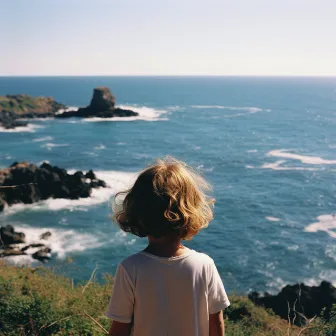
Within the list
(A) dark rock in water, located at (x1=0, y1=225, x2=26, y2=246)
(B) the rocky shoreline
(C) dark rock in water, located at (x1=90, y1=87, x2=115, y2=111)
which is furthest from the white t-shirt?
(C) dark rock in water, located at (x1=90, y1=87, x2=115, y2=111)

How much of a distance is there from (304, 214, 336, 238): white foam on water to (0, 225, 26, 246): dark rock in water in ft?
61.5

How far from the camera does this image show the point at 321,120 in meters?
89.9

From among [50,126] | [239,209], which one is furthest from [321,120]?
[239,209]

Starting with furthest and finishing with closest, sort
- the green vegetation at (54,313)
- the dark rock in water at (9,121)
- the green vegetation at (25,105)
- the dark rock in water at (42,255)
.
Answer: the green vegetation at (25,105) → the dark rock in water at (9,121) → the dark rock in water at (42,255) → the green vegetation at (54,313)

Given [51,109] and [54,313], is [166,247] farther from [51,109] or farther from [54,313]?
[51,109]

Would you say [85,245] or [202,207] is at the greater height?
[202,207]

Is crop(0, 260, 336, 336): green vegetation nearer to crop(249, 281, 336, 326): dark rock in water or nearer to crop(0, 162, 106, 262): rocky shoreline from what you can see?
crop(249, 281, 336, 326): dark rock in water

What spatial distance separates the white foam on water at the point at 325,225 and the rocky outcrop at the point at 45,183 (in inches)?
692

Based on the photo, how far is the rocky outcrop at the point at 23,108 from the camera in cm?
7779

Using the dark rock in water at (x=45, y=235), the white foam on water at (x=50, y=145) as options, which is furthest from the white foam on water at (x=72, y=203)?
the white foam on water at (x=50, y=145)

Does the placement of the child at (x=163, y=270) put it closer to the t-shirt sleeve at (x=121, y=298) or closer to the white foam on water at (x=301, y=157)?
the t-shirt sleeve at (x=121, y=298)

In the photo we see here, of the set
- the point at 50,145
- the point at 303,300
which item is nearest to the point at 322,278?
the point at 303,300

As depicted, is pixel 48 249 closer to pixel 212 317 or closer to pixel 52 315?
pixel 52 315

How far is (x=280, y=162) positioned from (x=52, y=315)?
1801 inches
